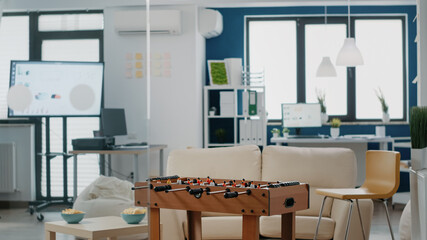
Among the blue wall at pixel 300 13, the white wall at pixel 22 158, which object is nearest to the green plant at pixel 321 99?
the blue wall at pixel 300 13

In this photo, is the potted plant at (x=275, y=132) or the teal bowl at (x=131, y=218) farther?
the potted plant at (x=275, y=132)

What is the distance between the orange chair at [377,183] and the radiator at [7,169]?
8.67 feet

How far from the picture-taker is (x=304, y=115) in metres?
7.69

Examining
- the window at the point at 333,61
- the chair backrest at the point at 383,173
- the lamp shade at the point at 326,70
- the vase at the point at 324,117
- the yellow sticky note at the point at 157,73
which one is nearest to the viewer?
the chair backrest at the point at 383,173

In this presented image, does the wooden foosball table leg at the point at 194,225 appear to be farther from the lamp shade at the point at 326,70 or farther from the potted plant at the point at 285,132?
the lamp shade at the point at 326,70

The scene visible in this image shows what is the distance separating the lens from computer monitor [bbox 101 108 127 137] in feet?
4.17

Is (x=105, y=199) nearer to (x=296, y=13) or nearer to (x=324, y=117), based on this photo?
(x=324, y=117)

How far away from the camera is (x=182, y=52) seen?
23.1ft

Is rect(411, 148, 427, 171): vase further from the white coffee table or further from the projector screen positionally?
the projector screen

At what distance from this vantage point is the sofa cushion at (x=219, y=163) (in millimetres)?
4016

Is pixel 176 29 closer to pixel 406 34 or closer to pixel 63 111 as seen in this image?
pixel 406 34

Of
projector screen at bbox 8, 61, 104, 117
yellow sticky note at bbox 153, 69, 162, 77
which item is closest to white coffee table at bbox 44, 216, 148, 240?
projector screen at bbox 8, 61, 104, 117

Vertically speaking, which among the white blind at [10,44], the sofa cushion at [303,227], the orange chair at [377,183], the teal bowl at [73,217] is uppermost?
the white blind at [10,44]

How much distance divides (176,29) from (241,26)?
1.62 meters
